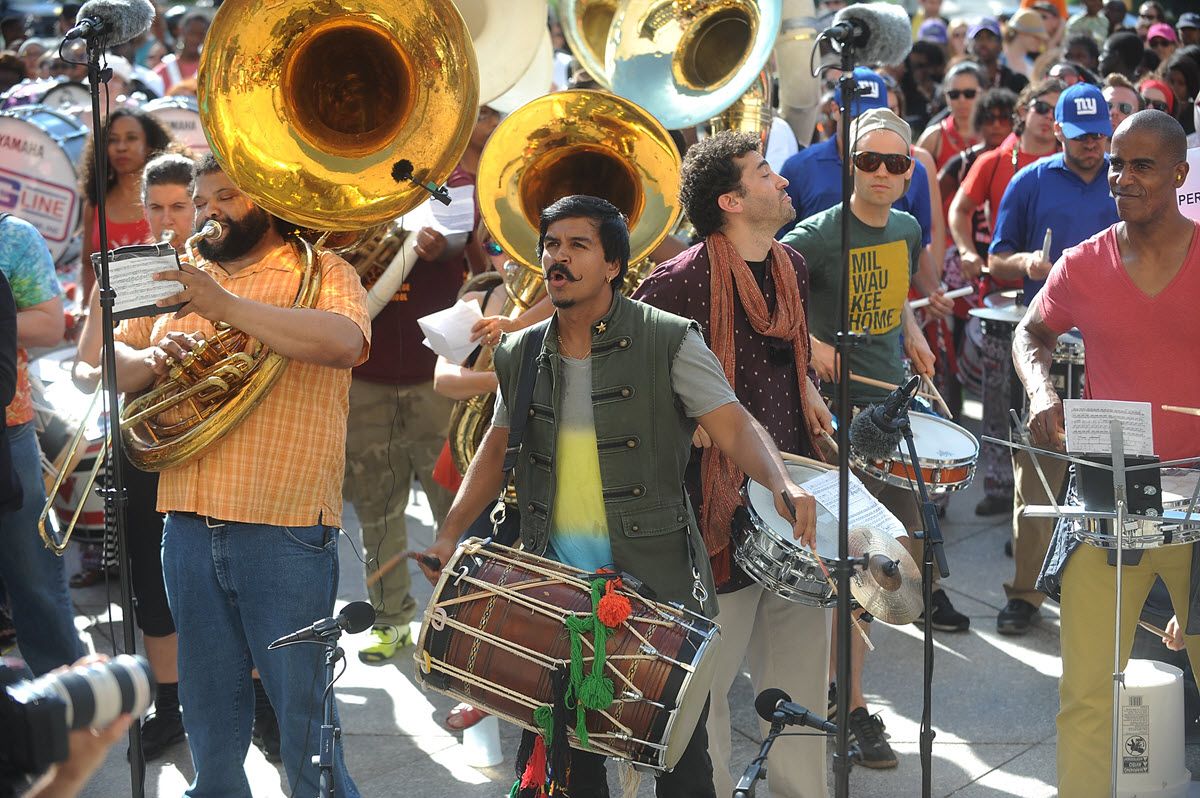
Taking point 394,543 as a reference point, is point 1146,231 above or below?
above

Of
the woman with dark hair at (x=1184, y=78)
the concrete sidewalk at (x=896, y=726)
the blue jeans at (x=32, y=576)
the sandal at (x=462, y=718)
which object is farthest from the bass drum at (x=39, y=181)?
the woman with dark hair at (x=1184, y=78)

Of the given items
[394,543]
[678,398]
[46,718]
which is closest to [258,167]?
[678,398]

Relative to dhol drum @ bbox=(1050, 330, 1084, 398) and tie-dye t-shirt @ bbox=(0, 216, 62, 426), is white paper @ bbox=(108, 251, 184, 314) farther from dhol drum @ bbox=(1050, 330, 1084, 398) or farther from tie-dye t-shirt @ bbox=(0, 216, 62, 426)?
dhol drum @ bbox=(1050, 330, 1084, 398)

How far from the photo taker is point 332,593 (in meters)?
3.59

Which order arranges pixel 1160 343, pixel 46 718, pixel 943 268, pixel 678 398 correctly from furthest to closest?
pixel 943 268, pixel 1160 343, pixel 678 398, pixel 46 718

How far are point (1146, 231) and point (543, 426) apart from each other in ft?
6.20

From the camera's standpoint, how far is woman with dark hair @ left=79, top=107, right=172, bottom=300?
5.72m

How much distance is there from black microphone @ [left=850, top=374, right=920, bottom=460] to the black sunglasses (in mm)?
1158

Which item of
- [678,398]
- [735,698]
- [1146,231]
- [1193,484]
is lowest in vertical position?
[735,698]

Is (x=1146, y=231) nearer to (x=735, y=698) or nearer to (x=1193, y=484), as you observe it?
(x=1193, y=484)

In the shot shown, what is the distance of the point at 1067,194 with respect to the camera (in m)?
5.83

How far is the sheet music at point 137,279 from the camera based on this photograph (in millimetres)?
3123

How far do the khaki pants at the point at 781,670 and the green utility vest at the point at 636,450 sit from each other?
558mm

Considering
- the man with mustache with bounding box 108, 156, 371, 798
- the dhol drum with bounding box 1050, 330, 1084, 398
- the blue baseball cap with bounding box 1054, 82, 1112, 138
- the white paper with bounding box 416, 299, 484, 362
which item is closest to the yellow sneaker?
the white paper with bounding box 416, 299, 484, 362
